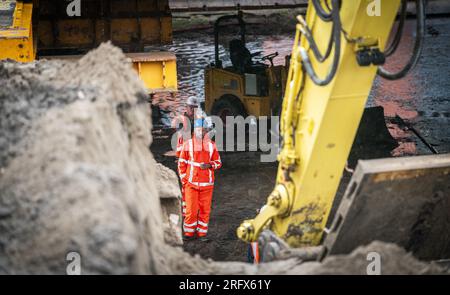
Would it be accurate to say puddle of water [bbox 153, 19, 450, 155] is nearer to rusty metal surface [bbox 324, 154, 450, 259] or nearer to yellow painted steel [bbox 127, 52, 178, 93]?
yellow painted steel [bbox 127, 52, 178, 93]

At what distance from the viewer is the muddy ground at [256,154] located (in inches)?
333

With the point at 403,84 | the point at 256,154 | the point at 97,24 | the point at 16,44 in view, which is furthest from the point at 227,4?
the point at 16,44

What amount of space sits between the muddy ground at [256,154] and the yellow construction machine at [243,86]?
2.69 feet

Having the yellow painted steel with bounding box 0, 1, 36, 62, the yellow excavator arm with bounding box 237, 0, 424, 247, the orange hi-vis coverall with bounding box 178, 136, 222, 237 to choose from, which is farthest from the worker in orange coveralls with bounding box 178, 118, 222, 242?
the yellow excavator arm with bounding box 237, 0, 424, 247

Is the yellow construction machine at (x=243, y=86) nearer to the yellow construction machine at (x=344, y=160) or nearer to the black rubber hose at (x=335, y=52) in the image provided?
the yellow construction machine at (x=344, y=160)

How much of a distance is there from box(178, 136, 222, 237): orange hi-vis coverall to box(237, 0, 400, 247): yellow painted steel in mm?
2287

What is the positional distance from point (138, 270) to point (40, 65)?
2752mm

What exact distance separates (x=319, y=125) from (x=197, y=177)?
3043 millimetres

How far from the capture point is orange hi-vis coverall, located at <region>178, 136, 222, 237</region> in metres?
7.45

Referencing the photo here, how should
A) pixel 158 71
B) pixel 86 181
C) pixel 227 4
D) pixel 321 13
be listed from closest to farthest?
1. pixel 86 181
2. pixel 321 13
3. pixel 158 71
4. pixel 227 4

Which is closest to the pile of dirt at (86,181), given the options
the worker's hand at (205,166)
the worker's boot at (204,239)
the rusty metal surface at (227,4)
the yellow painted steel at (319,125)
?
the yellow painted steel at (319,125)

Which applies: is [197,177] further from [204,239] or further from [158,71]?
[158,71]

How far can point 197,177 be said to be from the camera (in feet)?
24.6

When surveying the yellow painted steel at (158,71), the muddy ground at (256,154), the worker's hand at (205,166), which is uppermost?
the yellow painted steel at (158,71)
